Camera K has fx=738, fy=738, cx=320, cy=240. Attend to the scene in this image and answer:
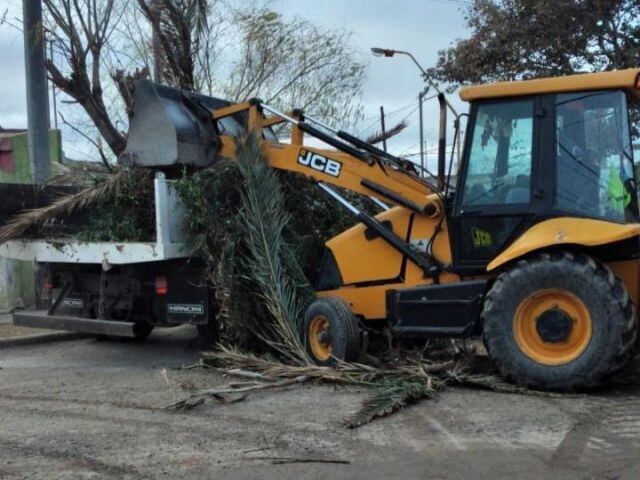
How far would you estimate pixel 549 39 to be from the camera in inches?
651

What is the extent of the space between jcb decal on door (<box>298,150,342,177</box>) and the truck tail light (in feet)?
6.77

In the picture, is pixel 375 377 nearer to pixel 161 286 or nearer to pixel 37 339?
pixel 161 286

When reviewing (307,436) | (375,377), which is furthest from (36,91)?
(307,436)

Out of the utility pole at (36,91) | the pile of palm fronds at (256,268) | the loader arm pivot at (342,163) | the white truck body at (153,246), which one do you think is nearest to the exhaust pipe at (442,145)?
the loader arm pivot at (342,163)

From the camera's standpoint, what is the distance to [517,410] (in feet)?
18.9

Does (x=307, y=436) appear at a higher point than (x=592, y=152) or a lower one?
lower

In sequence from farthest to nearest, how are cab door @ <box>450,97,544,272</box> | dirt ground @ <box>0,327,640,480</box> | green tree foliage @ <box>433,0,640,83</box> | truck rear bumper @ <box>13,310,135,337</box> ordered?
green tree foliage @ <box>433,0,640,83</box> → truck rear bumper @ <box>13,310,135,337</box> → cab door @ <box>450,97,544,272</box> → dirt ground @ <box>0,327,640,480</box>

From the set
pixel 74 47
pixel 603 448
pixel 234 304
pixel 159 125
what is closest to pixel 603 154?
pixel 603 448

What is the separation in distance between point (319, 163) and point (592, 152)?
9.12 feet

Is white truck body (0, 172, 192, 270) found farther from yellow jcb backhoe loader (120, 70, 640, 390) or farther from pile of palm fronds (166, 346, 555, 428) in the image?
yellow jcb backhoe loader (120, 70, 640, 390)

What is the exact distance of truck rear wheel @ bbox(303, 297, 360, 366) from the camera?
281 inches

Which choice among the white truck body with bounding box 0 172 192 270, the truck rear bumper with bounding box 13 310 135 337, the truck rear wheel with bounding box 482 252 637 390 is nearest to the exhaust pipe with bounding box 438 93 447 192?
the truck rear wheel with bounding box 482 252 637 390

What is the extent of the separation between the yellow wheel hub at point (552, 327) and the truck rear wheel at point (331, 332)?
5.31 ft

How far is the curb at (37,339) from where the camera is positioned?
9.92 meters
